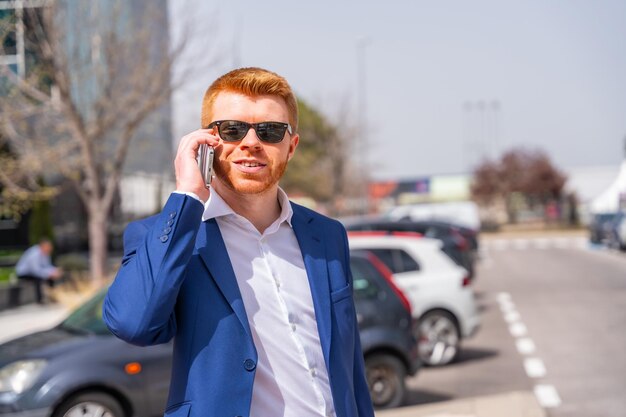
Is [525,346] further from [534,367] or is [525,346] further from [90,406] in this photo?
[90,406]

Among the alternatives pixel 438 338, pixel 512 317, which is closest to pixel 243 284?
pixel 438 338

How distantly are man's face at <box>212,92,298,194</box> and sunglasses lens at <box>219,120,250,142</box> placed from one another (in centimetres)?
1

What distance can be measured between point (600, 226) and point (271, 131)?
A: 38.2 m

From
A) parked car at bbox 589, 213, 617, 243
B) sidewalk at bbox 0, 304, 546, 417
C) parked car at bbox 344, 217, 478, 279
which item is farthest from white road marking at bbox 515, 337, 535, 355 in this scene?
parked car at bbox 589, 213, 617, 243

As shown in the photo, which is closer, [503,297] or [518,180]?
[503,297]

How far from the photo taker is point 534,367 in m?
10.3

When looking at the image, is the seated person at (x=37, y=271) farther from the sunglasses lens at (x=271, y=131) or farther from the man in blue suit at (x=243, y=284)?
the sunglasses lens at (x=271, y=131)

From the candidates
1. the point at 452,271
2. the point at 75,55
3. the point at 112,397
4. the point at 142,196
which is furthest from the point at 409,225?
the point at 142,196

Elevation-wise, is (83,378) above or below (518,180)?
above

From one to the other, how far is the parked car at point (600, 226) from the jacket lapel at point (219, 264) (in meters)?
35.8

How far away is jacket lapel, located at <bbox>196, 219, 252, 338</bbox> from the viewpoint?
236 cm

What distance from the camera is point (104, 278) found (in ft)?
59.5

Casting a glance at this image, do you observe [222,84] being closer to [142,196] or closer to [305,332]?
[305,332]

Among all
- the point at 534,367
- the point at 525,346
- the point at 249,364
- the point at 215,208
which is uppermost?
the point at 215,208
